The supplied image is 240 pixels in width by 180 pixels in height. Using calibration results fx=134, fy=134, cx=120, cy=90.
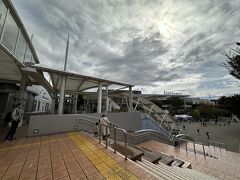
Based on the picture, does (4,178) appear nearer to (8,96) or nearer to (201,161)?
(201,161)

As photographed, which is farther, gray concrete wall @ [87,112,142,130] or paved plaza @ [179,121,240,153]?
paved plaza @ [179,121,240,153]

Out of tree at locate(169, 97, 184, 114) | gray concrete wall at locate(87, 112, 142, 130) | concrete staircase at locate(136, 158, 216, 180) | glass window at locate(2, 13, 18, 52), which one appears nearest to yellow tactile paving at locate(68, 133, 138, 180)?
concrete staircase at locate(136, 158, 216, 180)

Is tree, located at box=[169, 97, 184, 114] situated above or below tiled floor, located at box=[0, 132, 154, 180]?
above

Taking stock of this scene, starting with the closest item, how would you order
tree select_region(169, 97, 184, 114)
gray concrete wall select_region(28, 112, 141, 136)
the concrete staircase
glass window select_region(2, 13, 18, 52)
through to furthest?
1. the concrete staircase
2. glass window select_region(2, 13, 18, 52)
3. gray concrete wall select_region(28, 112, 141, 136)
4. tree select_region(169, 97, 184, 114)

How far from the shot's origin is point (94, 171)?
3.20m

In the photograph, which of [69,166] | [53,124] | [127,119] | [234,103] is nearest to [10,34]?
[53,124]

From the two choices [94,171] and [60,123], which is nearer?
[94,171]

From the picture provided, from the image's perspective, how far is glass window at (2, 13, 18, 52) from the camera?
541 centimetres

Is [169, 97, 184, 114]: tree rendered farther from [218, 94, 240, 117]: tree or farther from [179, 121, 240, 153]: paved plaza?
[218, 94, 240, 117]: tree

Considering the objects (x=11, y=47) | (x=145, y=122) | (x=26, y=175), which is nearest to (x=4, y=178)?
(x=26, y=175)

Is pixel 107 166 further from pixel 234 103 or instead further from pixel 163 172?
pixel 234 103

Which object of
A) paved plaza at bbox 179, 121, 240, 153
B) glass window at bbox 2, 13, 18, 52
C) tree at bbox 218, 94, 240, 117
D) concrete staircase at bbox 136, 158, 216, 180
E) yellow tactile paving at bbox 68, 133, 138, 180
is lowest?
paved plaza at bbox 179, 121, 240, 153

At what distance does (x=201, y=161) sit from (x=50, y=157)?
725cm

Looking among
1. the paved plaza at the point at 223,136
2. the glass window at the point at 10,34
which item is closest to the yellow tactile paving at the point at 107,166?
the glass window at the point at 10,34
